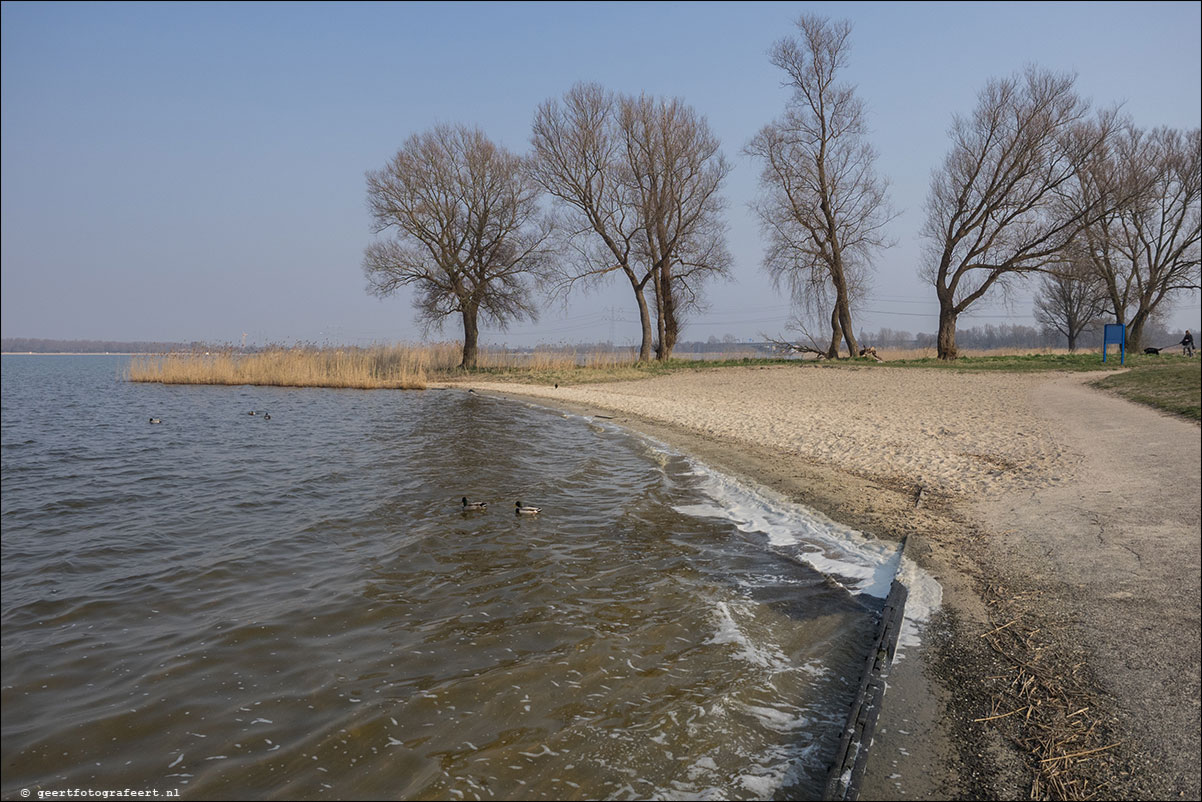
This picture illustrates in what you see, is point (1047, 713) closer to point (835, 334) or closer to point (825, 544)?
point (825, 544)

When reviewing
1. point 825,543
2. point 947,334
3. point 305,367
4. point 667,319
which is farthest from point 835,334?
point 825,543

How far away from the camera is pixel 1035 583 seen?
4.62 metres

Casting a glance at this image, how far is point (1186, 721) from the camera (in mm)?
2842

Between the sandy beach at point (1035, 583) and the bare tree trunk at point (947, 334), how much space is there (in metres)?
19.6

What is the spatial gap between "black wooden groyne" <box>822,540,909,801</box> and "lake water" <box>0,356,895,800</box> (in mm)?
198

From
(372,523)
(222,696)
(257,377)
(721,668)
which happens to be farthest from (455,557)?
(257,377)

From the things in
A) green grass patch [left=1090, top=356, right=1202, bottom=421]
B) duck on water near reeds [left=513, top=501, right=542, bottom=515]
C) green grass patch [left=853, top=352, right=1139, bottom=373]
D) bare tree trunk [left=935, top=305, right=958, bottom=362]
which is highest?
bare tree trunk [left=935, top=305, right=958, bottom=362]

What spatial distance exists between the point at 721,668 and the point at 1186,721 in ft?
7.22

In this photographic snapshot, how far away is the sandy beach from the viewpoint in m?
2.80

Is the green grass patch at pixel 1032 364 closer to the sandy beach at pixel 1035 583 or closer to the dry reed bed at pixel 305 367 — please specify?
the sandy beach at pixel 1035 583

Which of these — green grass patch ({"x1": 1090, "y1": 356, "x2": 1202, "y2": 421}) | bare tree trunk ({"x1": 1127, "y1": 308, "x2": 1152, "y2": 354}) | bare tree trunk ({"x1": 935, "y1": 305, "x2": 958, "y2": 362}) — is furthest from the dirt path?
bare tree trunk ({"x1": 1127, "y1": 308, "x2": 1152, "y2": 354})

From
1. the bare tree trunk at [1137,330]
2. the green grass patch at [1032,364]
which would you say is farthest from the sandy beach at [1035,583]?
the bare tree trunk at [1137,330]

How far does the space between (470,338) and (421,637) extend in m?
29.5

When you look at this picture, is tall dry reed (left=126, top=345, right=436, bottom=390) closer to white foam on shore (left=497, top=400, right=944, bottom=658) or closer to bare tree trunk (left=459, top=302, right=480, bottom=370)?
bare tree trunk (left=459, top=302, right=480, bottom=370)
